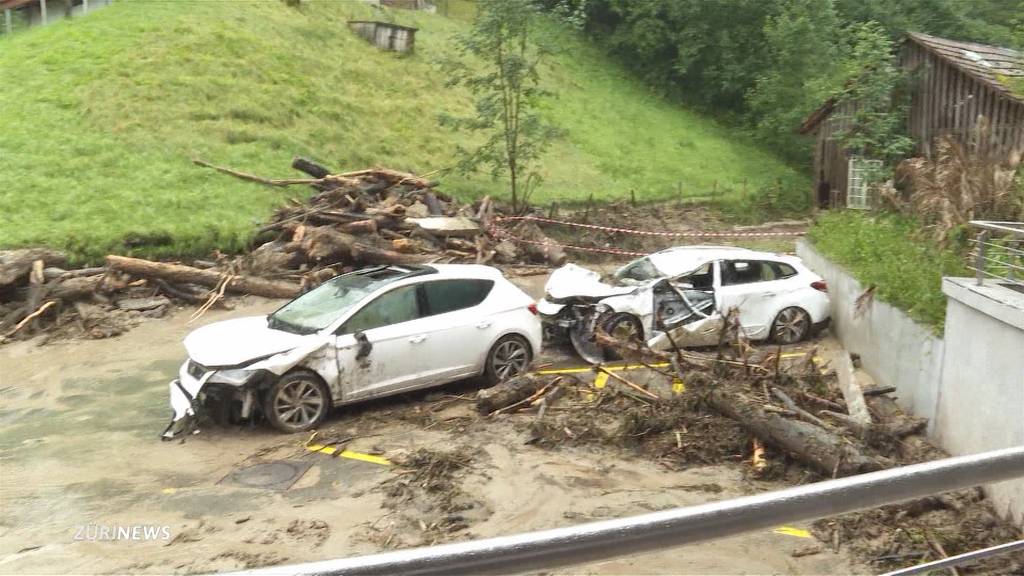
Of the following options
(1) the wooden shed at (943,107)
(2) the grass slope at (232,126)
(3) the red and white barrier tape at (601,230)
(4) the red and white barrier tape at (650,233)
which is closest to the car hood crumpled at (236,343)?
(2) the grass slope at (232,126)

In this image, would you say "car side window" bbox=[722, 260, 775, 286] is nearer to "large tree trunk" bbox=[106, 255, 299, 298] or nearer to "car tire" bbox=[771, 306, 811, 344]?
"car tire" bbox=[771, 306, 811, 344]

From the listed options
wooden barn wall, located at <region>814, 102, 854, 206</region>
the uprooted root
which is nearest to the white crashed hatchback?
the uprooted root

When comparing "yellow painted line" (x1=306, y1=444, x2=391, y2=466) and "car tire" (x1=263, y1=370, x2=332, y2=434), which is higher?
"car tire" (x1=263, y1=370, x2=332, y2=434)

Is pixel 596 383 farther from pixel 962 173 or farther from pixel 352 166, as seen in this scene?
pixel 352 166

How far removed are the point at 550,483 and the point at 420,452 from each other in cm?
137

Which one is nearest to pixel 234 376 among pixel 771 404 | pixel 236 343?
pixel 236 343

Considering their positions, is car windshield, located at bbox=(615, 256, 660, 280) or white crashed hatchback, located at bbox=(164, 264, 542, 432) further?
car windshield, located at bbox=(615, 256, 660, 280)

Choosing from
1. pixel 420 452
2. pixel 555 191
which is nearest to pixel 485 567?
pixel 420 452

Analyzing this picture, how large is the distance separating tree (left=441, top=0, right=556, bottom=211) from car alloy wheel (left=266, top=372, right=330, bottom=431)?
1437cm

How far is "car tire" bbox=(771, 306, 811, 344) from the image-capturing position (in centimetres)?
1291

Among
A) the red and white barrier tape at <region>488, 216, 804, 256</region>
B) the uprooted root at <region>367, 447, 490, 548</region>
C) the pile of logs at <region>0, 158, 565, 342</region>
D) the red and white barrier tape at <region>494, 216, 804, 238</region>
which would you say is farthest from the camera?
the red and white barrier tape at <region>494, 216, 804, 238</region>

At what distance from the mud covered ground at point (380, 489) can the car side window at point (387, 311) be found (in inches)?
42.9

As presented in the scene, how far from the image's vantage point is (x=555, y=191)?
83.1 ft

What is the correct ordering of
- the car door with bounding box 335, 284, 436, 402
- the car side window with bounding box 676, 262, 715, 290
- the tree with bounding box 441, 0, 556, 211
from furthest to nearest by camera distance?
1. the tree with bounding box 441, 0, 556, 211
2. the car side window with bounding box 676, 262, 715, 290
3. the car door with bounding box 335, 284, 436, 402
